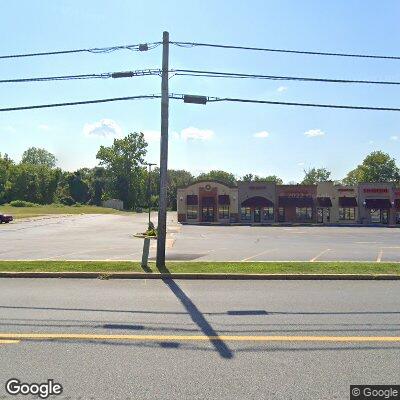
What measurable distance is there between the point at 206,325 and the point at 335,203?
5013 centimetres

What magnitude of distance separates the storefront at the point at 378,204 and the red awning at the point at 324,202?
4255 millimetres

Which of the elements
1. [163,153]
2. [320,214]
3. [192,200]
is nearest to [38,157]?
[192,200]

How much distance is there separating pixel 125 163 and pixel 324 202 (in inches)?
2287

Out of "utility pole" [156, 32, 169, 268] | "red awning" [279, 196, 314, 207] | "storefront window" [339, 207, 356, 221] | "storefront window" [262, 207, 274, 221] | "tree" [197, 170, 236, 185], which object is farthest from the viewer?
"tree" [197, 170, 236, 185]

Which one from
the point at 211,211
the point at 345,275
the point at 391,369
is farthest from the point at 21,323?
the point at 211,211

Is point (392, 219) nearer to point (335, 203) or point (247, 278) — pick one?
point (335, 203)

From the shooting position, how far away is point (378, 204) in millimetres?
53031

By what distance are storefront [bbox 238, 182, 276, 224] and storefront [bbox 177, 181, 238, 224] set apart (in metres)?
1.02

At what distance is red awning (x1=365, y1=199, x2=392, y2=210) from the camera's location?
174 ft

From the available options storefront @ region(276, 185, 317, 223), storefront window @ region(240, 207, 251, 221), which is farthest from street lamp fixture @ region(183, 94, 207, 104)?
storefront @ region(276, 185, 317, 223)

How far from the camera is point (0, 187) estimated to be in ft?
312

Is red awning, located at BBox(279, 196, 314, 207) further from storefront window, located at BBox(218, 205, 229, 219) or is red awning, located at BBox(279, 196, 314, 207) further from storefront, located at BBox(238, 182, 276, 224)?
storefront window, located at BBox(218, 205, 229, 219)

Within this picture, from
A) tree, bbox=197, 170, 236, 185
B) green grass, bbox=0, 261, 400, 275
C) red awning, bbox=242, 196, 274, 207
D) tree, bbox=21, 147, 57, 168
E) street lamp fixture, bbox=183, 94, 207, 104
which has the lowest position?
green grass, bbox=0, 261, 400, 275

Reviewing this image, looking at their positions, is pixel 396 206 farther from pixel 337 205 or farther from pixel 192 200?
pixel 192 200
